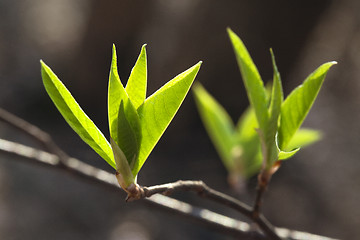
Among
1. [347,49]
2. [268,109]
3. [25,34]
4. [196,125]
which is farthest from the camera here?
[347,49]

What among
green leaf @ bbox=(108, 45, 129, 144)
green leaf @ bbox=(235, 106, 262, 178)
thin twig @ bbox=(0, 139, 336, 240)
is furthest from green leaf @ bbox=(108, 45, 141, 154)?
green leaf @ bbox=(235, 106, 262, 178)

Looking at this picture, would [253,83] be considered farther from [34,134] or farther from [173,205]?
[34,134]

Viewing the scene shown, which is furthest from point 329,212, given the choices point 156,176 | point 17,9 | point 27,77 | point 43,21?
point 17,9

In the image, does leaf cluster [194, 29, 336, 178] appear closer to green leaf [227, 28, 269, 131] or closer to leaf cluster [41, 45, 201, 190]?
green leaf [227, 28, 269, 131]

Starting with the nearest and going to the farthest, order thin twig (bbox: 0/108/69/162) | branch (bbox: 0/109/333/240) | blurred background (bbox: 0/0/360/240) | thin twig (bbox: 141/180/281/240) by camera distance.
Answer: thin twig (bbox: 141/180/281/240), branch (bbox: 0/109/333/240), thin twig (bbox: 0/108/69/162), blurred background (bbox: 0/0/360/240)

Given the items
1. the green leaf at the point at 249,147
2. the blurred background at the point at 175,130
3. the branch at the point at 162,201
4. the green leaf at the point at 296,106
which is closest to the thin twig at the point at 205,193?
the branch at the point at 162,201

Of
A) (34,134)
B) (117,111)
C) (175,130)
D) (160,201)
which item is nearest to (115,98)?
(117,111)

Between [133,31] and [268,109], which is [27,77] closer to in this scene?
[133,31]
